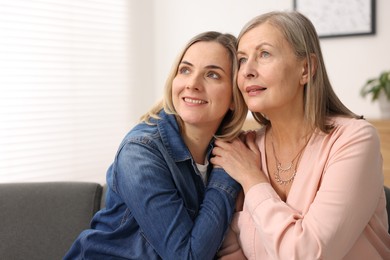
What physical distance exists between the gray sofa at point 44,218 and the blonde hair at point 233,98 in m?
0.44

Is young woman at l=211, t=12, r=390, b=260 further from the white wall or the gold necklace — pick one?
the white wall

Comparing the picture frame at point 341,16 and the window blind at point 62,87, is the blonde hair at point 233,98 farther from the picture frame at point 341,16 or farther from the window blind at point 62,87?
the picture frame at point 341,16

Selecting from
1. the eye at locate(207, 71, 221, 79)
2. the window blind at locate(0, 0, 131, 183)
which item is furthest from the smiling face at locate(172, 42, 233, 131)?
the window blind at locate(0, 0, 131, 183)

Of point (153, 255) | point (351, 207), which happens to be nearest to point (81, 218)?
point (153, 255)

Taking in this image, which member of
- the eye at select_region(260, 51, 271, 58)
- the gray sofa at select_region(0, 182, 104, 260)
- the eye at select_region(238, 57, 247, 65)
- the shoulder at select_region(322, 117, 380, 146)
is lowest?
the gray sofa at select_region(0, 182, 104, 260)

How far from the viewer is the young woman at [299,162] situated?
141 cm

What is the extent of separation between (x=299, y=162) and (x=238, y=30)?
9.42ft

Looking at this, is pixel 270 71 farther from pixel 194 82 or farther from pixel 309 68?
pixel 194 82

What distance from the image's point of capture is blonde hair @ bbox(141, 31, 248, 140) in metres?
1.76

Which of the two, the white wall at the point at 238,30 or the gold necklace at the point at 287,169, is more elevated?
the white wall at the point at 238,30

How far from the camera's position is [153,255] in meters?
1.58

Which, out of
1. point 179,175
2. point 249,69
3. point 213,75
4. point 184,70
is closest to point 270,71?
point 249,69

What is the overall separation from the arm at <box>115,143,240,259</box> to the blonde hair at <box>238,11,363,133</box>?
430 mm

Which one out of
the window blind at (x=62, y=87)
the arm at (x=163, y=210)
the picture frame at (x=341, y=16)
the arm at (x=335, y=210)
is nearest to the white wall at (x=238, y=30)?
the picture frame at (x=341, y=16)
